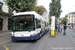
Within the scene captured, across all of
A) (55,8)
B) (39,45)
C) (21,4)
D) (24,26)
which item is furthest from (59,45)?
(55,8)

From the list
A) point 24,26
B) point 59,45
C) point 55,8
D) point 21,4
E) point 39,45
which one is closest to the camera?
point 59,45

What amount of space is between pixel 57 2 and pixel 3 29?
23885 millimetres

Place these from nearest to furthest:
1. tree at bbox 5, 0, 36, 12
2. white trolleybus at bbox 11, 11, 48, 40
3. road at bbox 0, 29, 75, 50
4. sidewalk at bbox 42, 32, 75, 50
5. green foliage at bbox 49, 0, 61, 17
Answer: sidewalk at bbox 42, 32, 75, 50 < road at bbox 0, 29, 75, 50 < white trolleybus at bbox 11, 11, 48, 40 < tree at bbox 5, 0, 36, 12 < green foliage at bbox 49, 0, 61, 17

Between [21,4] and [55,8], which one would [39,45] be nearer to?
[21,4]

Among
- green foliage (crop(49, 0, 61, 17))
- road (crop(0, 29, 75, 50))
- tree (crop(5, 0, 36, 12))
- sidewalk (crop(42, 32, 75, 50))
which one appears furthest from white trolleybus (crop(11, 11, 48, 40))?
green foliage (crop(49, 0, 61, 17))

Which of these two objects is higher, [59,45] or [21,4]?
[21,4]

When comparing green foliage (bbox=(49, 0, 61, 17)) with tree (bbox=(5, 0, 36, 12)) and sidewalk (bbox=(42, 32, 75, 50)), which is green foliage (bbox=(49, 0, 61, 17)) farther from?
sidewalk (bbox=(42, 32, 75, 50))

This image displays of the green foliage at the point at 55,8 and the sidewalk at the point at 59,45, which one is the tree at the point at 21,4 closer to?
the sidewalk at the point at 59,45

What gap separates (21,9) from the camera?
1441 centimetres

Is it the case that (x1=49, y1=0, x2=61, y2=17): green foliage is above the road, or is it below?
above

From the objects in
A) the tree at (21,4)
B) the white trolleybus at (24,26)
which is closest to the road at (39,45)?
the white trolleybus at (24,26)

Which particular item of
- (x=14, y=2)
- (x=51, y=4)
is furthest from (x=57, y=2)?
(x=14, y=2)

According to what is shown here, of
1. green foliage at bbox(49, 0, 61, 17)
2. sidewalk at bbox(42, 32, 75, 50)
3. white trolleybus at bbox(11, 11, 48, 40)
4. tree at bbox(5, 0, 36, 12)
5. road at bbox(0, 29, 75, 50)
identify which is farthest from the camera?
green foliage at bbox(49, 0, 61, 17)

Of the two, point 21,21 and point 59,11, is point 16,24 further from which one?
point 59,11
